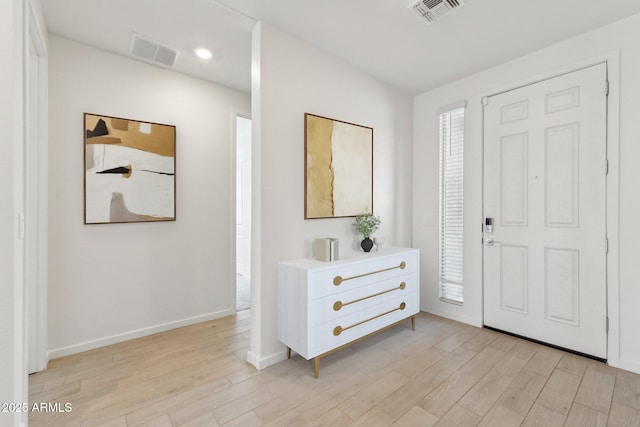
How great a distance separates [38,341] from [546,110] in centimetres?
453

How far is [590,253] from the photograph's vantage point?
233cm

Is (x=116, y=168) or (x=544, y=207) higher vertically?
(x=116, y=168)

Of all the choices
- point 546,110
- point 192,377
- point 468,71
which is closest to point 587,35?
point 546,110

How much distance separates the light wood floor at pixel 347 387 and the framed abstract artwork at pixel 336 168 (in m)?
1.29

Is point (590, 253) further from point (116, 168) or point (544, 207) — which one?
point (116, 168)

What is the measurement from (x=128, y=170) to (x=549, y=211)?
3813 millimetres

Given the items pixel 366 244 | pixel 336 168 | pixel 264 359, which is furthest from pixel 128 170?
pixel 366 244

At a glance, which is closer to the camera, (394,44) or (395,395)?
(395,395)

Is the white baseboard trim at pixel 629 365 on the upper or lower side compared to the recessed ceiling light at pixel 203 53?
lower

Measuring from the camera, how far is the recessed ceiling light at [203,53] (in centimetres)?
252

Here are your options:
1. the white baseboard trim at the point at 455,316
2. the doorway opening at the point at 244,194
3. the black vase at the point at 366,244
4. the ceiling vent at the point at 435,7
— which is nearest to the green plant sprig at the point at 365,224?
the black vase at the point at 366,244

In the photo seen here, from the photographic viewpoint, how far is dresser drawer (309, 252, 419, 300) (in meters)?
2.09

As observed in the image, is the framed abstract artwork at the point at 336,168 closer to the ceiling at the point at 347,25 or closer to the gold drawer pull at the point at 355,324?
the ceiling at the point at 347,25

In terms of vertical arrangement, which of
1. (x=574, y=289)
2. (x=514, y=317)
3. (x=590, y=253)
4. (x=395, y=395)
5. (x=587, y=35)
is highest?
(x=587, y=35)
